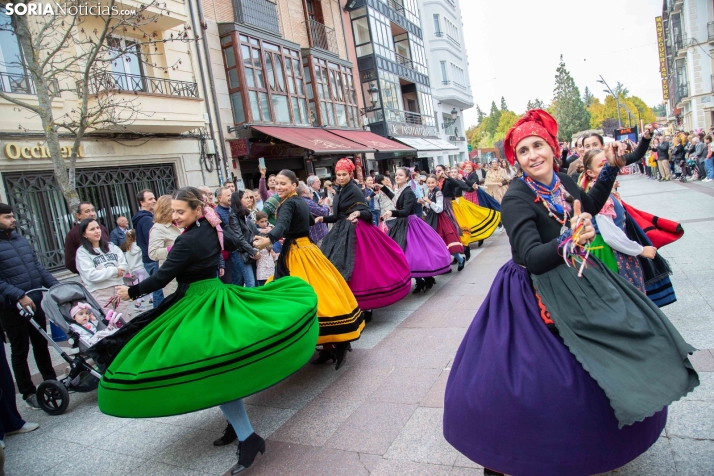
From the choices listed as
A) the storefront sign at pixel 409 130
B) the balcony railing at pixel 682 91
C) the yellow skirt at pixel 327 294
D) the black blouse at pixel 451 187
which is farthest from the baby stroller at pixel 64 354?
the balcony railing at pixel 682 91

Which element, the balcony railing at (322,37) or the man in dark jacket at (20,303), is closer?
the man in dark jacket at (20,303)

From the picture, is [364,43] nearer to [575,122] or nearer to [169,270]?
[169,270]

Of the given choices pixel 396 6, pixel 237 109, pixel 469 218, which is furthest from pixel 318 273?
pixel 396 6

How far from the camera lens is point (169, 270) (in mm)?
3188

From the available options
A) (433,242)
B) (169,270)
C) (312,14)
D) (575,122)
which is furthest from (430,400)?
(575,122)

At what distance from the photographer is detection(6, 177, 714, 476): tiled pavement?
2.78m

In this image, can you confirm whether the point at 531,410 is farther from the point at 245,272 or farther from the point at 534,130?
the point at 245,272

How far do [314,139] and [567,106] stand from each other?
7340 cm

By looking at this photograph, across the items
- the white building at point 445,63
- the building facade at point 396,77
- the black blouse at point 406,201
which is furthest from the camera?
the white building at point 445,63

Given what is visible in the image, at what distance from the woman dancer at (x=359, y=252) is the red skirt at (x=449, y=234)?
102 inches

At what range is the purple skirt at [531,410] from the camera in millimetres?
1931

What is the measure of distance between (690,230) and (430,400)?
6.68 m

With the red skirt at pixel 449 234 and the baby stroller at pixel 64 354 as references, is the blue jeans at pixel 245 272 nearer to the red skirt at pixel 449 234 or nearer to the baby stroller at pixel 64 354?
the baby stroller at pixel 64 354

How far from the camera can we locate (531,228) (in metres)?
2.14
